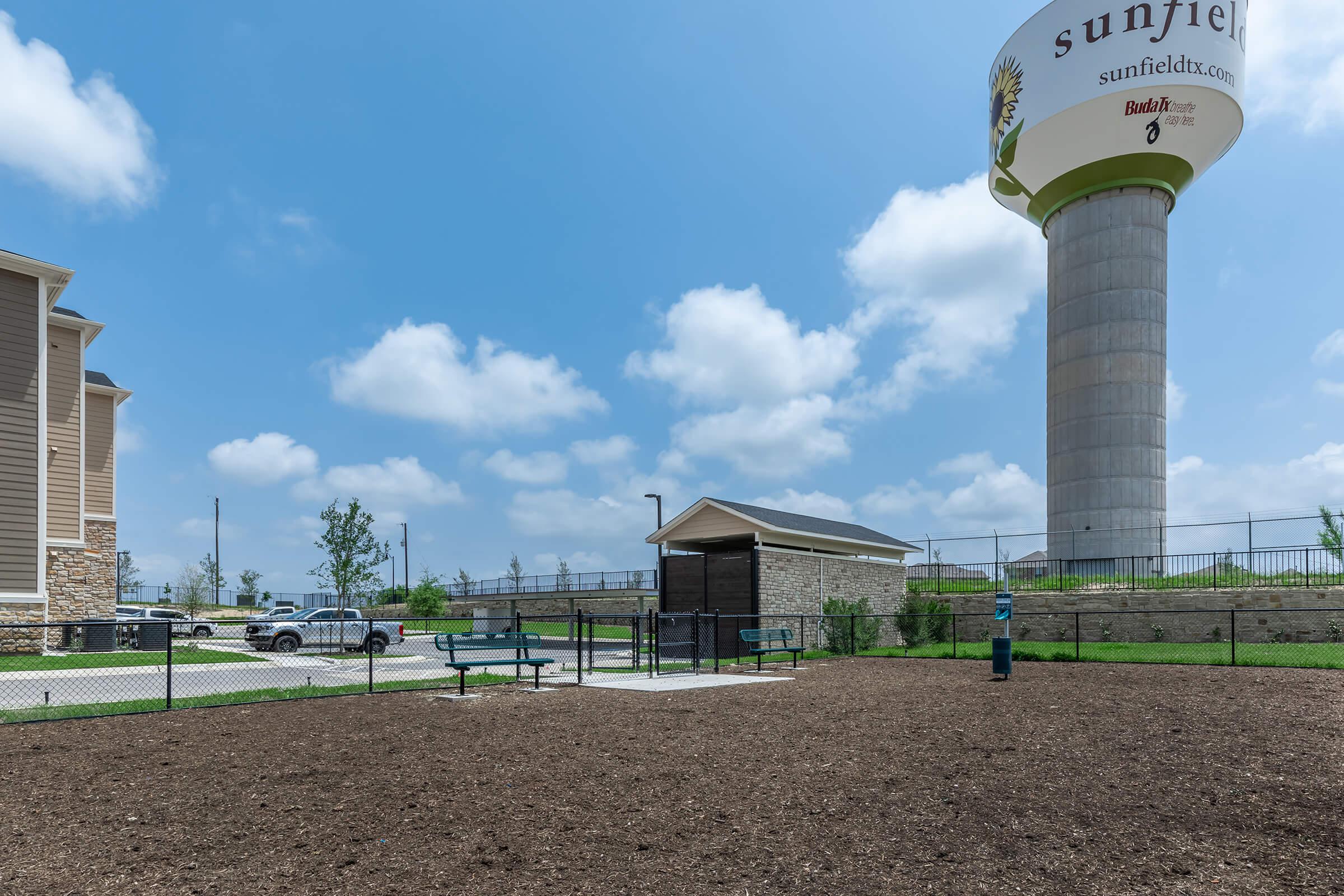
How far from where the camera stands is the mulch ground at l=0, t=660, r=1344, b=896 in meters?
4.94

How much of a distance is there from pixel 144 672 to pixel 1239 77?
4545cm

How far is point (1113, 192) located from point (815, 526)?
2300 centimetres

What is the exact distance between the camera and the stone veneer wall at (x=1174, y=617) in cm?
2503

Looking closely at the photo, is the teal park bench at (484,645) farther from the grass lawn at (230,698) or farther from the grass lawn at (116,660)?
the grass lawn at (116,660)

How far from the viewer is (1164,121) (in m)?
35.4

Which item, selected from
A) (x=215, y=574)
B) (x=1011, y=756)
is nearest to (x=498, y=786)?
(x=1011, y=756)

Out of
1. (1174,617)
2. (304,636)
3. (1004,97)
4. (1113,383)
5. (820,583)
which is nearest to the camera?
(1174,617)

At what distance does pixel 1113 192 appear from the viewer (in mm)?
38219

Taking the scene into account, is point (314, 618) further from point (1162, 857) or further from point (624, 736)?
point (1162, 857)

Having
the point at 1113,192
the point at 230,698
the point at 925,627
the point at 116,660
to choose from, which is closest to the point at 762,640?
the point at 925,627

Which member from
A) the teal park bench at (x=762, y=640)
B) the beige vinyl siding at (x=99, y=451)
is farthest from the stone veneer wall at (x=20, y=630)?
the teal park bench at (x=762, y=640)

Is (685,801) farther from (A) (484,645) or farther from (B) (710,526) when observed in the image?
(B) (710,526)

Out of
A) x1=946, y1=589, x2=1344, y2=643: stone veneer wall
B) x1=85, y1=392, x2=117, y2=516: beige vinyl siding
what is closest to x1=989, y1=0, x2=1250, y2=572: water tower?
x1=946, y1=589, x2=1344, y2=643: stone veneer wall

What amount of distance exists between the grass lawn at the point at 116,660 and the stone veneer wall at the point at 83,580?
2.46 metres
